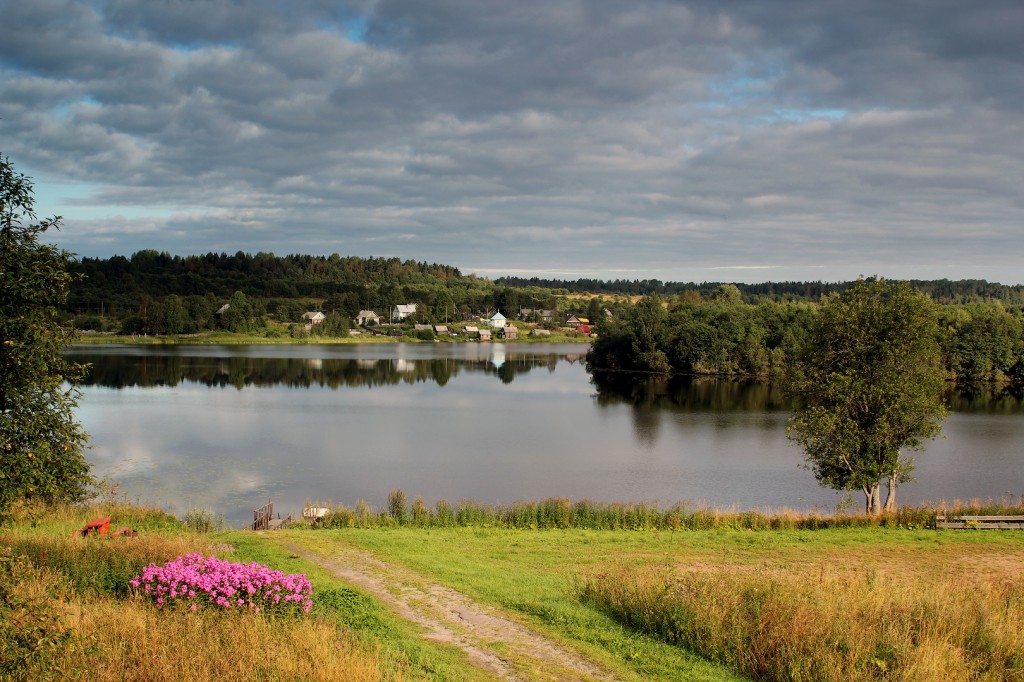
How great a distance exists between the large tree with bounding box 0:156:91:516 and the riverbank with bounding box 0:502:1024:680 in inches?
42.2

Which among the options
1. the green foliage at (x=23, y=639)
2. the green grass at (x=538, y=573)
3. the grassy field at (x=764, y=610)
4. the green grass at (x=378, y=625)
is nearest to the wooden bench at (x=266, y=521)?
the green grass at (x=538, y=573)

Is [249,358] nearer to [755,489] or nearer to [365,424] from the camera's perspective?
[365,424]

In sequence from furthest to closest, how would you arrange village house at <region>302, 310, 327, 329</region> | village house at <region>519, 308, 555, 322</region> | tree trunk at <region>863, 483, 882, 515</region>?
village house at <region>519, 308, 555, 322</region>
village house at <region>302, 310, 327, 329</region>
tree trunk at <region>863, 483, 882, 515</region>

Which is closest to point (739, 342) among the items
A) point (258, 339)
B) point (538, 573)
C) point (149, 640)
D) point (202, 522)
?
point (202, 522)

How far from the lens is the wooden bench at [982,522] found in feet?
61.8

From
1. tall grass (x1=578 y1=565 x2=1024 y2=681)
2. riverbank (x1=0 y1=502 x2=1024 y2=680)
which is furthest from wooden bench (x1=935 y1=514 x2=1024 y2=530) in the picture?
tall grass (x1=578 y1=565 x2=1024 y2=681)

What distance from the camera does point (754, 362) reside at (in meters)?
81.1

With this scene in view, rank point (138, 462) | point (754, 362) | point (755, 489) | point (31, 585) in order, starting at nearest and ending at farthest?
1. point (31, 585)
2. point (755, 489)
3. point (138, 462)
4. point (754, 362)

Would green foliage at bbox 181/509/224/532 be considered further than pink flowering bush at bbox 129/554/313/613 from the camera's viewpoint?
Yes

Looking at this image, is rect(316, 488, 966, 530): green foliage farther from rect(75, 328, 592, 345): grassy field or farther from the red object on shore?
rect(75, 328, 592, 345): grassy field

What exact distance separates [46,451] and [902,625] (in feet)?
34.5

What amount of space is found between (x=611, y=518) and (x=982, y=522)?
31.5 ft

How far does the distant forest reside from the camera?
260 ft

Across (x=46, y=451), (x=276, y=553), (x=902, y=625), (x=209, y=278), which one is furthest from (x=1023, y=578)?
(x=209, y=278)
